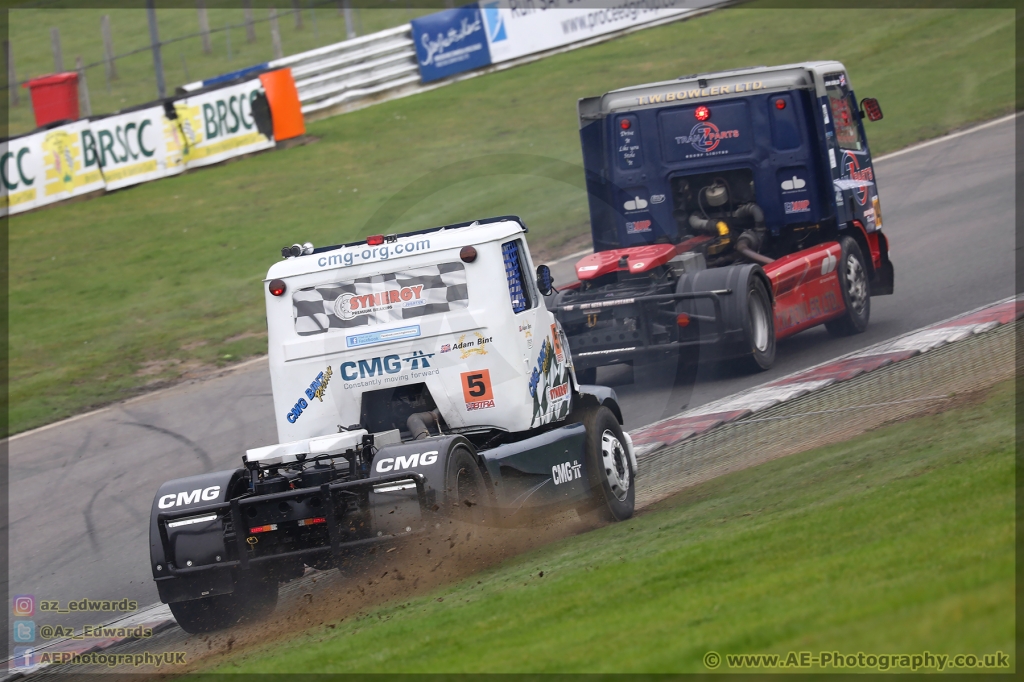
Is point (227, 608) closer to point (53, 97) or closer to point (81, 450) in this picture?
point (81, 450)

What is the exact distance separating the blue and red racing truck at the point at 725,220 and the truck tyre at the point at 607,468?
290cm

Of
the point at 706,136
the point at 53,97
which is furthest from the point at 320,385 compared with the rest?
the point at 53,97

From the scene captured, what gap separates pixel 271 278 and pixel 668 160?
6.50 m

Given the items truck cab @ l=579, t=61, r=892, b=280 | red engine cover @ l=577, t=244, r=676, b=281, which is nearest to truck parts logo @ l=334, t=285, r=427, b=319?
red engine cover @ l=577, t=244, r=676, b=281

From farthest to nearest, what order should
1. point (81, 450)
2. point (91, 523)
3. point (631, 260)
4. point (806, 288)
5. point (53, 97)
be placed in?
point (53, 97), point (806, 288), point (81, 450), point (631, 260), point (91, 523)

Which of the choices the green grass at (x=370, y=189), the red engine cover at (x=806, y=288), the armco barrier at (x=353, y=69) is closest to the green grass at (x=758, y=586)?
the red engine cover at (x=806, y=288)

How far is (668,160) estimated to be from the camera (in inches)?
552

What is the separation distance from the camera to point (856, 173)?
46.9 feet

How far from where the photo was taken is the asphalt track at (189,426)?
10125 mm

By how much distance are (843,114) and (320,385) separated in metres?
8.20

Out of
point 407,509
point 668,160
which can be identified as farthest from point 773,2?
point 407,509

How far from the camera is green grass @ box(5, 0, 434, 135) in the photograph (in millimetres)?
34844

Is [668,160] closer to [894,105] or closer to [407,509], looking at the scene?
[407,509]

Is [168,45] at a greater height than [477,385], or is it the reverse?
[168,45]
